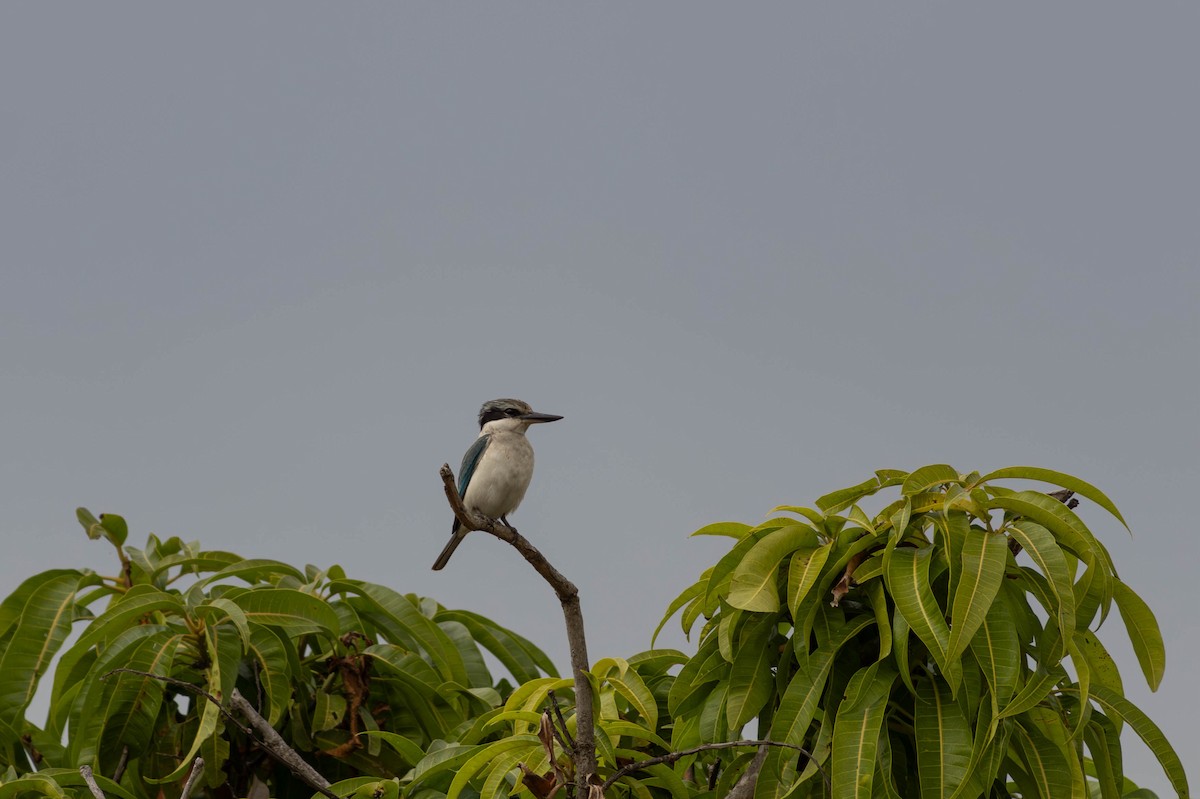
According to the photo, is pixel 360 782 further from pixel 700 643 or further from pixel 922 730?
pixel 922 730

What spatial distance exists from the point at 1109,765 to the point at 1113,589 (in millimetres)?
694

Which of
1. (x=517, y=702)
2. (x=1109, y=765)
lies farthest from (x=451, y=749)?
(x=1109, y=765)

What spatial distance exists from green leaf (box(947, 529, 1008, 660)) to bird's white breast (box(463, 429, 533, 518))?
4005mm

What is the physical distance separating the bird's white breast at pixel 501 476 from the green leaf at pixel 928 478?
3.70 m

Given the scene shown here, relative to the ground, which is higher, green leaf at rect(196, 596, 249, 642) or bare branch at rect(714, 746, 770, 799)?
green leaf at rect(196, 596, 249, 642)

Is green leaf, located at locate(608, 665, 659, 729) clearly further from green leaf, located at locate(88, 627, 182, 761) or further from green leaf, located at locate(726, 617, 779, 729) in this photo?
green leaf, located at locate(88, 627, 182, 761)

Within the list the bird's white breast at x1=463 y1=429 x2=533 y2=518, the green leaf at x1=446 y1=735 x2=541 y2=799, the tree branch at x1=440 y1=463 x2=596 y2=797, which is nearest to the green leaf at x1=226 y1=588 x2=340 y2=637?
the bird's white breast at x1=463 y1=429 x2=533 y2=518

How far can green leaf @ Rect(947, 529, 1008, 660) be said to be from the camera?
4.24 meters

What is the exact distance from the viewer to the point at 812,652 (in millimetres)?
4785

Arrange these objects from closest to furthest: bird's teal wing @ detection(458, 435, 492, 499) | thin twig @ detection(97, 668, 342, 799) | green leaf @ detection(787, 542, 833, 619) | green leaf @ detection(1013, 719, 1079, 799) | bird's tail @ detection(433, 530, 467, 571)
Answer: green leaf @ detection(787, 542, 833, 619), green leaf @ detection(1013, 719, 1079, 799), thin twig @ detection(97, 668, 342, 799), bird's teal wing @ detection(458, 435, 492, 499), bird's tail @ detection(433, 530, 467, 571)

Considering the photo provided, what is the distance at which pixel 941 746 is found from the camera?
4.45 meters

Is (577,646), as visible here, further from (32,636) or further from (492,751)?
(32,636)

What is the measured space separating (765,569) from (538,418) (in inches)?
154

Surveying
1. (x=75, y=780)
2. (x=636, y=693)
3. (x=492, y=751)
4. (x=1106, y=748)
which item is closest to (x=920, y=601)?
(x=1106, y=748)
